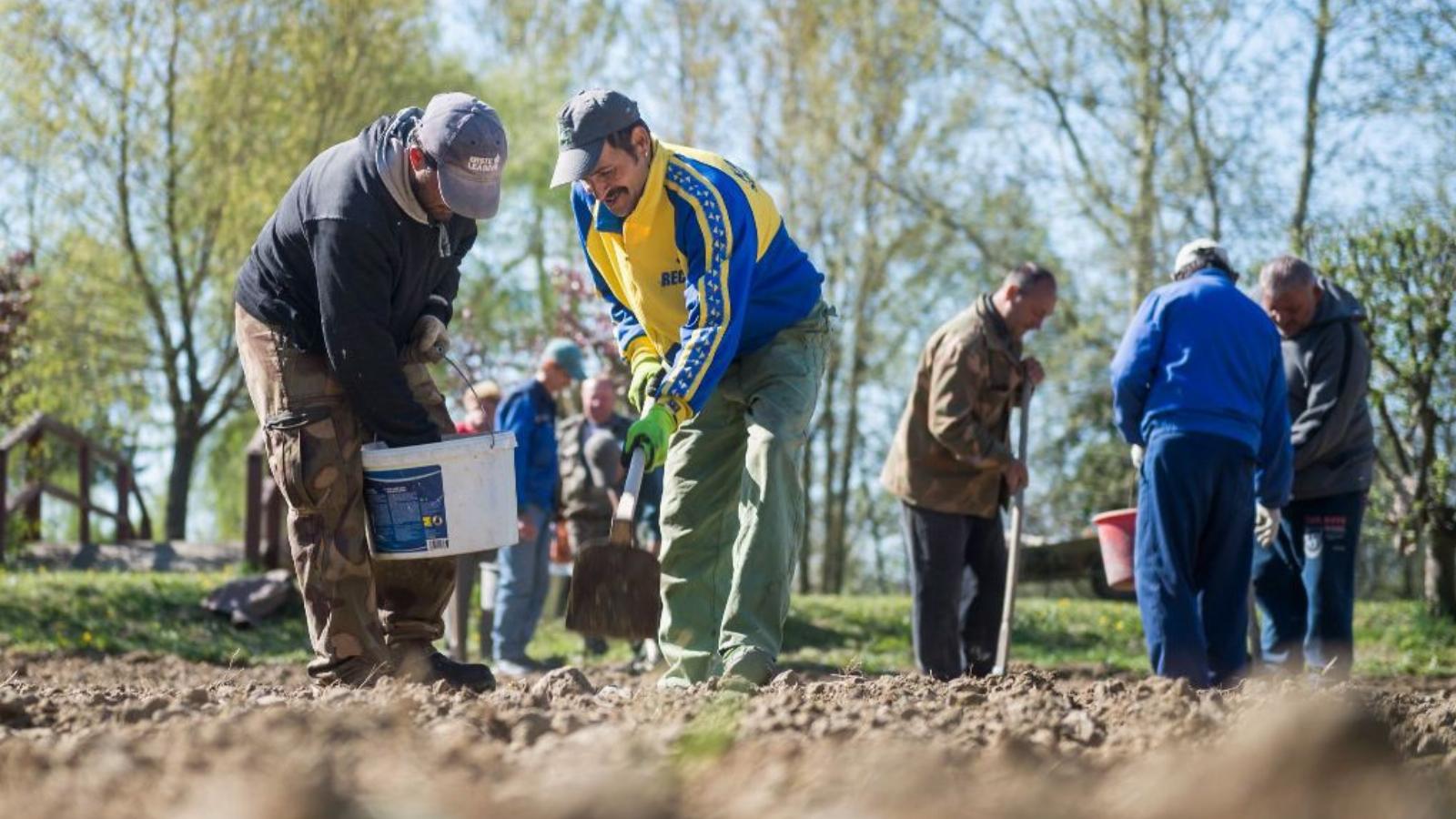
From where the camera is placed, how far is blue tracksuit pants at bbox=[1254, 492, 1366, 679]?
769 centimetres

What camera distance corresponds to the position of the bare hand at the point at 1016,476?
765 centimetres

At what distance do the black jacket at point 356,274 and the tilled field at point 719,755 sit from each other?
1070 mm

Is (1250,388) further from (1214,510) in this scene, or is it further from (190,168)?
(190,168)

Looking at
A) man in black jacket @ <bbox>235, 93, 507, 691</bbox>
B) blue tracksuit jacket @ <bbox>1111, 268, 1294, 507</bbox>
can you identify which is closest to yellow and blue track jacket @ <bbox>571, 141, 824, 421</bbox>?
man in black jacket @ <bbox>235, 93, 507, 691</bbox>

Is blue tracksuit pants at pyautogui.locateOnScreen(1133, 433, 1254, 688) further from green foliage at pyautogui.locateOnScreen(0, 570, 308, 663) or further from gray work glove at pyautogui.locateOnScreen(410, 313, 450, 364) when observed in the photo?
green foliage at pyautogui.locateOnScreen(0, 570, 308, 663)

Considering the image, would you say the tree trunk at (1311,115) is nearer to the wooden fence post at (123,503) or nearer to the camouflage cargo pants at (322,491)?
the wooden fence post at (123,503)

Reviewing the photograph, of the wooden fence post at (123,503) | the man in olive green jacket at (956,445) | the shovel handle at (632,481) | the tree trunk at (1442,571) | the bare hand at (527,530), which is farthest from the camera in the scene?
the wooden fence post at (123,503)

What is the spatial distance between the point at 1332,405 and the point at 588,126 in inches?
164

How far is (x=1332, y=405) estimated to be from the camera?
7.83 meters

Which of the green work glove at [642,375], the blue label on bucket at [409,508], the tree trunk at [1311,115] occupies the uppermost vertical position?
the tree trunk at [1311,115]

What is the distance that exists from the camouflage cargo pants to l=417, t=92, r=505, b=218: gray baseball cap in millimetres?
701

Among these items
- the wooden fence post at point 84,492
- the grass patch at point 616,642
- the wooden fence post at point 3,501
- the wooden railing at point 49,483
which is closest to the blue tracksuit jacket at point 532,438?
the grass patch at point 616,642

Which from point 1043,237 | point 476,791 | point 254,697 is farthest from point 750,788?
point 1043,237

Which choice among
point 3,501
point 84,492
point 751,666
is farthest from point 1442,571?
point 84,492
